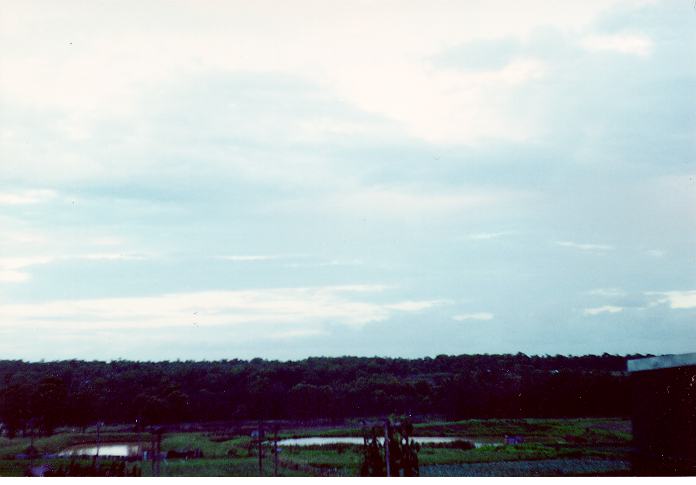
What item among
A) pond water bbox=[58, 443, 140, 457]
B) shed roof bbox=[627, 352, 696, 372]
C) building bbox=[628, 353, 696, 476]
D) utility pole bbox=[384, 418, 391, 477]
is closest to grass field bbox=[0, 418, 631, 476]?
pond water bbox=[58, 443, 140, 457]

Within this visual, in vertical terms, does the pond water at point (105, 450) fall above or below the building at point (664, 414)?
below

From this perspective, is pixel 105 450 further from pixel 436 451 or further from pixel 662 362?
pixel 662 362

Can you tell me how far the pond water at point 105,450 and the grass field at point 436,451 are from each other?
0.40 meters

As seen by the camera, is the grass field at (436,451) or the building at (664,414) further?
the grass field at (436,451)

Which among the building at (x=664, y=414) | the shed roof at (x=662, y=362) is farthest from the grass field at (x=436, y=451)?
the shed roof at (x=662, y=362)

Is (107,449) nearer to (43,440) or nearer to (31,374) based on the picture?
(43,440)

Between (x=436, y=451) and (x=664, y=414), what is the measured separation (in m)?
14.8

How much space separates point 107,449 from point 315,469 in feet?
29.9

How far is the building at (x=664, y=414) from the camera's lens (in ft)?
57.9

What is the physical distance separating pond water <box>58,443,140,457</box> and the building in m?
18.0

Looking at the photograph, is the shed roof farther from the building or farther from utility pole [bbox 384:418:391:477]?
utility pole [bbox 384:418:391:477]

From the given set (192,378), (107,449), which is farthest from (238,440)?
(107,449)

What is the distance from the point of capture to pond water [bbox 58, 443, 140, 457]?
84.4 feet

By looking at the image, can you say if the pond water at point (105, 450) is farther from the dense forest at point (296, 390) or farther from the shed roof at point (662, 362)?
the shed roof at point (662, 362)
